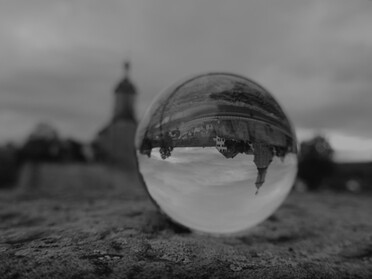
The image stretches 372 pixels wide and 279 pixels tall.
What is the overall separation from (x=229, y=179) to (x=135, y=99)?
32.7 m

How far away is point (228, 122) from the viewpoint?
2301 mm

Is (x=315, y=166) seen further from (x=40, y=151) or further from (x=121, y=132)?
(x=40, y=151)

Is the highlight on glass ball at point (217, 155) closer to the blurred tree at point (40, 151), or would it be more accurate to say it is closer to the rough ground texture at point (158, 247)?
the rough ground texture at point (158, 247)

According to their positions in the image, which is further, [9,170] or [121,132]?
[121,132]

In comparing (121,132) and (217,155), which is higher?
(121,132)

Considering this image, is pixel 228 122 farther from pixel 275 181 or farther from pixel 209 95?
pixel 275 181

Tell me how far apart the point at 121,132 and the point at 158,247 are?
2911 centimetres

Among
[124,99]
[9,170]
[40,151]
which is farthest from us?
[124,99]

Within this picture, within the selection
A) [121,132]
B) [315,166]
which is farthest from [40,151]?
[315,166]

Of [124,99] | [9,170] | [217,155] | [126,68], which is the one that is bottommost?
[9,170]

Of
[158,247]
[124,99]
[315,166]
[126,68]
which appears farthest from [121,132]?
[158,247]

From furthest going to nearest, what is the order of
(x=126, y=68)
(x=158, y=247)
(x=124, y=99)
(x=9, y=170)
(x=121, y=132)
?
(x=126, y=68)
(x=124, y=99)
(x=121, y=132)
(x=9, y=170)
(x=158, y=247)

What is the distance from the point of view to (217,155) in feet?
7.32

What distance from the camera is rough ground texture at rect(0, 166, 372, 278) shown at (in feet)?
5.95
